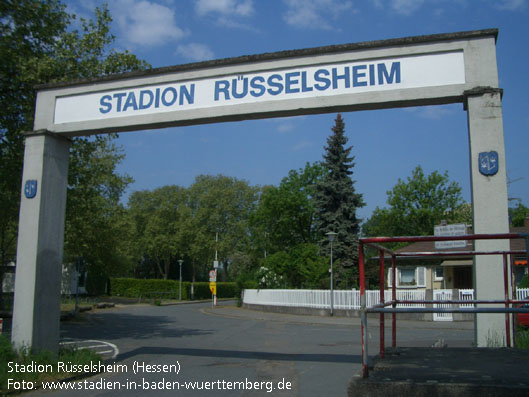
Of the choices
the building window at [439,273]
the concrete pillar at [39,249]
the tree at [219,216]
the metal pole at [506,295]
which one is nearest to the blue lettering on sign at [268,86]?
the concrete pillar at [39,249]

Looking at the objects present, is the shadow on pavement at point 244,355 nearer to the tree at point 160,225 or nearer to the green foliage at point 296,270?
the green foliage at point 296,270

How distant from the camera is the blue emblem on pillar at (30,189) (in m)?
8.95

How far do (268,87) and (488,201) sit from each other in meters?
3.95

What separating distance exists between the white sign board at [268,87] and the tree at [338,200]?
1291 inches

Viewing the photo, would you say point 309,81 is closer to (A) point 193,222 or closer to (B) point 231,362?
(B) point 231,362

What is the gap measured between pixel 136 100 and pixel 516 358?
738cm

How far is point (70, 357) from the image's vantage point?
869 centimetres

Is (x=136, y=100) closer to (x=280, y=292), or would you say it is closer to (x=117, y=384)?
(x=117, y=384)

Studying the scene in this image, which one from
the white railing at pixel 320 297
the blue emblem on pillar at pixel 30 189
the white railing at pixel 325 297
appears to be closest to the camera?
the blue emblem on pillar at pixel 30 189

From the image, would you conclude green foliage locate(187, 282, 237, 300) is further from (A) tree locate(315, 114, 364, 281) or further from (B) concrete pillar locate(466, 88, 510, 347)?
(B) concrete pillar locate(466, 88, 510, 347)

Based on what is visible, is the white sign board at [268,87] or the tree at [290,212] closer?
the white sign board at [268,87]

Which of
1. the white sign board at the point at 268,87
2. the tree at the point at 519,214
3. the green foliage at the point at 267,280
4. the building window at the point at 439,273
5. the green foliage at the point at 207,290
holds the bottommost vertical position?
the green foliage at the point at 207,290

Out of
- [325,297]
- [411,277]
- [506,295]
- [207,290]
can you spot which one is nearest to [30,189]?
[506,295]

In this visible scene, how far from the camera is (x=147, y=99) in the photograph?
9156 millimetres
